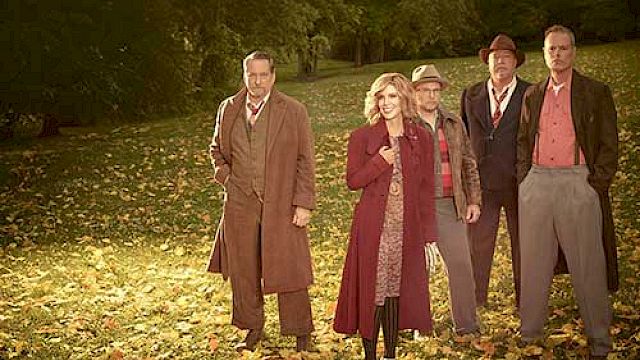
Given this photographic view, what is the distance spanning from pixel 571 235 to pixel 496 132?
1059 millimetres

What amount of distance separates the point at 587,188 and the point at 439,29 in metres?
36.3

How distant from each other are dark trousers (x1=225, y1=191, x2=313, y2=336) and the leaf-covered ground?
22 cm

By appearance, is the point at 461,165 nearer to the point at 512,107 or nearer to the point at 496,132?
the point at 496,132

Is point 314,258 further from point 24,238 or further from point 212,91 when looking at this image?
point 212,91

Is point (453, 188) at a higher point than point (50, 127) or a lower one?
higher

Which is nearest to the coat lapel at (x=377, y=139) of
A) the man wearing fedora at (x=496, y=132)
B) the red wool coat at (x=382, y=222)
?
the red wool coat at (x=382, y=222)

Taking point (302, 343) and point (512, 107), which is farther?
point (512, 107)

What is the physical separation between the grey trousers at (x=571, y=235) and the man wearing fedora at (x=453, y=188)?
39 cm

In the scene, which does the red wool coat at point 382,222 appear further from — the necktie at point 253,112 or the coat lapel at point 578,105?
the coat lapel at point 578,105

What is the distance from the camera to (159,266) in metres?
8.93

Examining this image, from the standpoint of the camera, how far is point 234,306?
235 inches

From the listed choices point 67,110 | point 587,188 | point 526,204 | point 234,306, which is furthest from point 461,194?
point 67,110

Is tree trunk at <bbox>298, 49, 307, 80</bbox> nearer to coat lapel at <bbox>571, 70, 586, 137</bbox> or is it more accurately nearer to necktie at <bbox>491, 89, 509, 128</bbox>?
necktie at <bbox>491, 89, 509, 128</bbox>

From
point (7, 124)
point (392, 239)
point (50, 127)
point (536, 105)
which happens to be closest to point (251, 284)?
point (392, 239)
